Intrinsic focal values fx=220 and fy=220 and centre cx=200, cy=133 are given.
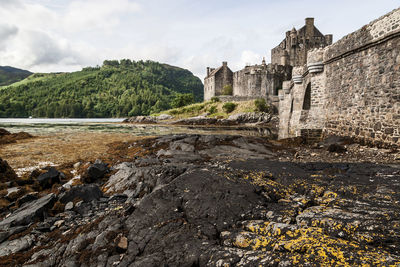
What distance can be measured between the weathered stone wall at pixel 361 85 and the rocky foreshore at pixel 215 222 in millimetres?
4403

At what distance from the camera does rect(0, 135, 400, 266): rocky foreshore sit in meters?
2.49

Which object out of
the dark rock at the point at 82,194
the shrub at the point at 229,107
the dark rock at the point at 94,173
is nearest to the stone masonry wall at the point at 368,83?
the dark rock at the point at 82,194

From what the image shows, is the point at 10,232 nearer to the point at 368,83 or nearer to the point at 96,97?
the point at 368,83

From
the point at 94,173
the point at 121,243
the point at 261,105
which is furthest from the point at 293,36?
the point at 121,243

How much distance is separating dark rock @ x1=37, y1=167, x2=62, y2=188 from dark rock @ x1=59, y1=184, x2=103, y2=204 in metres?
2.13

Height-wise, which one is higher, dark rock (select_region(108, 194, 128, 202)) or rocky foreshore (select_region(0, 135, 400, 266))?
rocky foreshore (select_region(0, 135, 400, 266))

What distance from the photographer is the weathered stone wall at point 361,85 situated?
887 centimetres

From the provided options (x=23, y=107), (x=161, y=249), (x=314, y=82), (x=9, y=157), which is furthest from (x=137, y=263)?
(x=23, y=107)

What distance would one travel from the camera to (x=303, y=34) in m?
57.3

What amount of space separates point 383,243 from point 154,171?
4988 mm

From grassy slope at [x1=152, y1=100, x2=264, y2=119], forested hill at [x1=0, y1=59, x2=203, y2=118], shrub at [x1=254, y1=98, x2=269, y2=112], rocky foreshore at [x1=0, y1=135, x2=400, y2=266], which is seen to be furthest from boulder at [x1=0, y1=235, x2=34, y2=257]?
forested hill at [x1=0, y1=59, x2=203, y2=118]

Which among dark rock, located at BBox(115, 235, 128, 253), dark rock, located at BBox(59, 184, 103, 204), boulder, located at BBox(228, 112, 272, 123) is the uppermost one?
boulder, located at BBox(228, 112, 272, 123)

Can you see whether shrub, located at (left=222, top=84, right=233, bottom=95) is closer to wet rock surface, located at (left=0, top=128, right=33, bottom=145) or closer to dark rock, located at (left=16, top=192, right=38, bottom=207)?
wet rock surface, located at (left=0, top=128, right=33, bottom=145)

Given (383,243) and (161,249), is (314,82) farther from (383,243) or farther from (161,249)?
(161,249)
